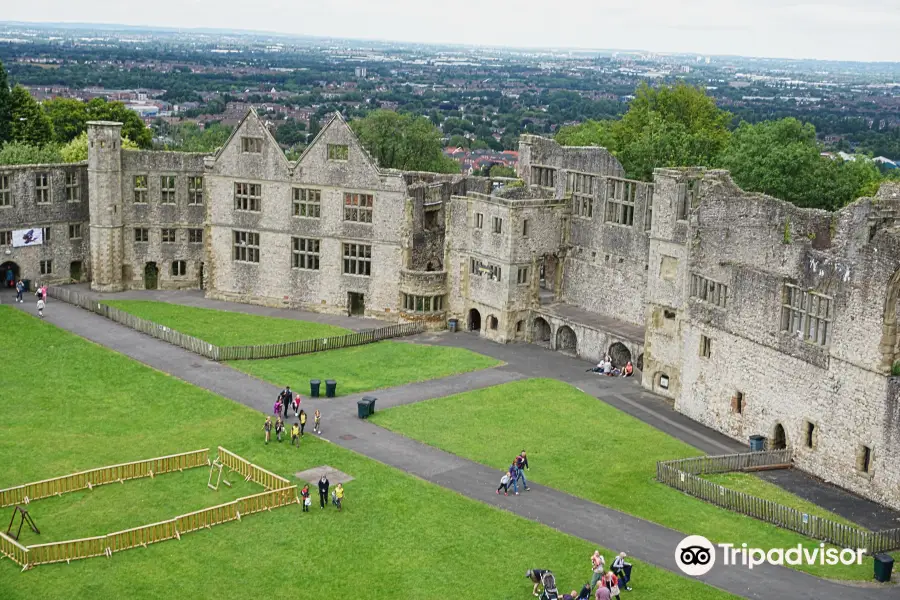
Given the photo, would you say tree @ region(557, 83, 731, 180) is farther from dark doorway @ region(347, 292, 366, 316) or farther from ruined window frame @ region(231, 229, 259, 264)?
ruined window frame @ region(231, 229, 259, 264)

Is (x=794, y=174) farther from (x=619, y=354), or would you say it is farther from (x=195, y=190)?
(x=195, y=190)

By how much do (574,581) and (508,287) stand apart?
36721mm

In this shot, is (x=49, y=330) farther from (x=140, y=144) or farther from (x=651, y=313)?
(x=140, y=144)

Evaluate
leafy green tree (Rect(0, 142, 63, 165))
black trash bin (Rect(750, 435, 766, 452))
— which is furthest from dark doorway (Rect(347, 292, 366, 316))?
black trash bin (Rect(750, 435, 766, 452))

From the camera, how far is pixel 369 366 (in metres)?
75.6

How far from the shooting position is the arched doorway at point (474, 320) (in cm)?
8500

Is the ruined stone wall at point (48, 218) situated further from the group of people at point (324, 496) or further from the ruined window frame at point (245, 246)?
the group of people at point (324, 496)

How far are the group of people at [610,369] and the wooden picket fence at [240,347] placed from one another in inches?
571

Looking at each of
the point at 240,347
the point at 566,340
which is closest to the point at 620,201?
the point at 566,340

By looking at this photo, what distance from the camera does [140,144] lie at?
421ft

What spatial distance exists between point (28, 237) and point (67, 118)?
156 feet

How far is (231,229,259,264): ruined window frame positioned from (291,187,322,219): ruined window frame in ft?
14.0

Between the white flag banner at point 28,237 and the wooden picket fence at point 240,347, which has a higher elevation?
the white flag banner at point 28,237

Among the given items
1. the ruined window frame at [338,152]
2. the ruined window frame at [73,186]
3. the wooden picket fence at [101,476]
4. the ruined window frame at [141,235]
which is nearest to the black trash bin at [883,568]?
the wooden picket fence at [101,476]
